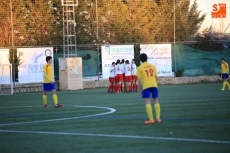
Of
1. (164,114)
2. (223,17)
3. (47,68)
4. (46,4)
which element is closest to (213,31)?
(223,17)

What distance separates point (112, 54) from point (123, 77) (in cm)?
868

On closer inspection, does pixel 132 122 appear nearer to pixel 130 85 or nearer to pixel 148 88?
pixel 148 88

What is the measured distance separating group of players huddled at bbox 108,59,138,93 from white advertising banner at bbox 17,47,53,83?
7.12 metres

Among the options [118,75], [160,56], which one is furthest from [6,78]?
[160,56]

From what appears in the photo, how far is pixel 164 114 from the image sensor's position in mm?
18125

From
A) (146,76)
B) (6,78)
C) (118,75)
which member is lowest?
(6,78)

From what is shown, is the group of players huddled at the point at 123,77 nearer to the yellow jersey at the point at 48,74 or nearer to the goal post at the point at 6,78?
the goal post at the point at 6,78

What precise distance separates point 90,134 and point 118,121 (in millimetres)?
2830

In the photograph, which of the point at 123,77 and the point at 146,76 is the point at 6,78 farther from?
the point at 146,76

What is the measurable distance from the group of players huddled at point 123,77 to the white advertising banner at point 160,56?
10050 mm

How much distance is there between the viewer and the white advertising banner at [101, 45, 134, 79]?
4325 cm

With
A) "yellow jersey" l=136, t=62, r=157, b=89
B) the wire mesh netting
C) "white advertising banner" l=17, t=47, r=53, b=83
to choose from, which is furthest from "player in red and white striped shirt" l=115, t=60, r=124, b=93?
"yellow jersey" l=136, t=62, r=157, b=89

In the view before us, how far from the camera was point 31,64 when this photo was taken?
40469mm

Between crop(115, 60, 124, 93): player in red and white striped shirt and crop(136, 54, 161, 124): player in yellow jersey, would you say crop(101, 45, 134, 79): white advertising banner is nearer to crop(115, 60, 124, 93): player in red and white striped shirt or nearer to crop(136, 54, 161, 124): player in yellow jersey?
crop(115, 60, 124, 93): player in red and white striped shirt
